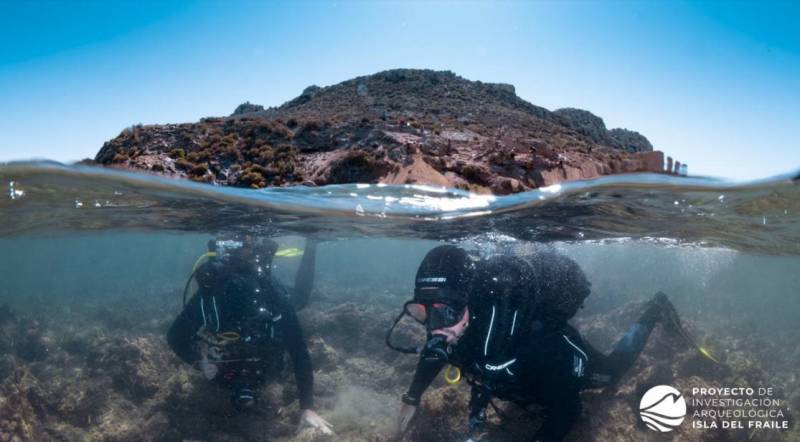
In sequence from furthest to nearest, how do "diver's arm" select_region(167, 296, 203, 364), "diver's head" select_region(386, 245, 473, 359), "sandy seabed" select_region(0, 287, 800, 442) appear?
"diver's arm" select_region(167, 296, 203, 364), "sandy seabed" select_region(0, 287, 800, 442), "diver's head" select_region(386, 245, 473, 359)

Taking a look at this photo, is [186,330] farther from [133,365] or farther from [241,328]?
[133,365]

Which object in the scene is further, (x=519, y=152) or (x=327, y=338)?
(x=327, y=338)

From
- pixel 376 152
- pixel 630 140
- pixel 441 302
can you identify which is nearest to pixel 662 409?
pixel 441 302

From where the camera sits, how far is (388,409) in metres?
10.3

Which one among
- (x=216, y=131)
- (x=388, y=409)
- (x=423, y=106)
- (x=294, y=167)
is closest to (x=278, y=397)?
(x=388, y=409)

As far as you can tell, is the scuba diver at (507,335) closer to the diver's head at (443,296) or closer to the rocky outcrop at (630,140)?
the diver's head at (443,296)

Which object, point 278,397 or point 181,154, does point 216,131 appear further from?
point 278,397

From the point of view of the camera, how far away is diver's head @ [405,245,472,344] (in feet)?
21.9

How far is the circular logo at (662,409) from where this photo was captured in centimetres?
786

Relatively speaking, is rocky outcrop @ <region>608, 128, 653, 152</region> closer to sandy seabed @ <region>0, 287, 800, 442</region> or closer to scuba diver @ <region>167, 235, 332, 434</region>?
sandy seabed @ <region>0, 287, 800, 442</region>

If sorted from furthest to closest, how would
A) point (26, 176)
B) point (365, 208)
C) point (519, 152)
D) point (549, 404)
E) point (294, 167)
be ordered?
point (365, 208), point (26, 176), point (294, 167), point (519, 152), point (549, 404)

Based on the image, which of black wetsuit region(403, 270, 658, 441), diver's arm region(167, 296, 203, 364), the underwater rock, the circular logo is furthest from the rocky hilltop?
the underwater rock

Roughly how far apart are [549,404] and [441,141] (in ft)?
15.4

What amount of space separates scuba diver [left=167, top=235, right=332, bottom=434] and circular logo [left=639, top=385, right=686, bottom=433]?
6.19 meters
